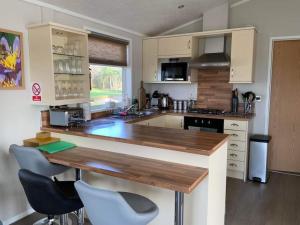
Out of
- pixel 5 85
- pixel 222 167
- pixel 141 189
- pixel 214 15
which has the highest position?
pixel 214 15

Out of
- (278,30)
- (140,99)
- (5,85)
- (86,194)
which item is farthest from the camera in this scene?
(140,99)

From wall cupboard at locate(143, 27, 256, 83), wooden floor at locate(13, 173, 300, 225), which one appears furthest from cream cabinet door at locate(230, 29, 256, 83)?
wooden floor at locate(13, 173, 300, 225)

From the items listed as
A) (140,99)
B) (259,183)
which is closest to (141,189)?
(259,183)

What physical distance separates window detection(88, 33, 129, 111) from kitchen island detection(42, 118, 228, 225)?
1.25 meters

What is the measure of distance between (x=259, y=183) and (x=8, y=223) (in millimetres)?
3250

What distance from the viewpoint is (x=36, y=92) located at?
9.09 feet

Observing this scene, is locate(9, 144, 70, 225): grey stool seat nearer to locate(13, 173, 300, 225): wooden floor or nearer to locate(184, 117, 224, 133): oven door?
locate(13, 173, 300, 225): wooden floor

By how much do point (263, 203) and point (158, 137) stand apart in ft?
5.80

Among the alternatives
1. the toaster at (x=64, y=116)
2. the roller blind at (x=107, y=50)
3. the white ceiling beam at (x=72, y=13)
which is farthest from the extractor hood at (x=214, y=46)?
the toaster at (x=64, y=116)

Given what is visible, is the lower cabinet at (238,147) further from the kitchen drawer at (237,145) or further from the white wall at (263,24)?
the white wall at (263,24)

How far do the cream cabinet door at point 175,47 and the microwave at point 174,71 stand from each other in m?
0.16

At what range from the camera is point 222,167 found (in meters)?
2.26

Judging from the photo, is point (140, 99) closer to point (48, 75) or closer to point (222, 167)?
point (48, 75)

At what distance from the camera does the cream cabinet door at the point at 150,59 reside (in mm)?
4613
